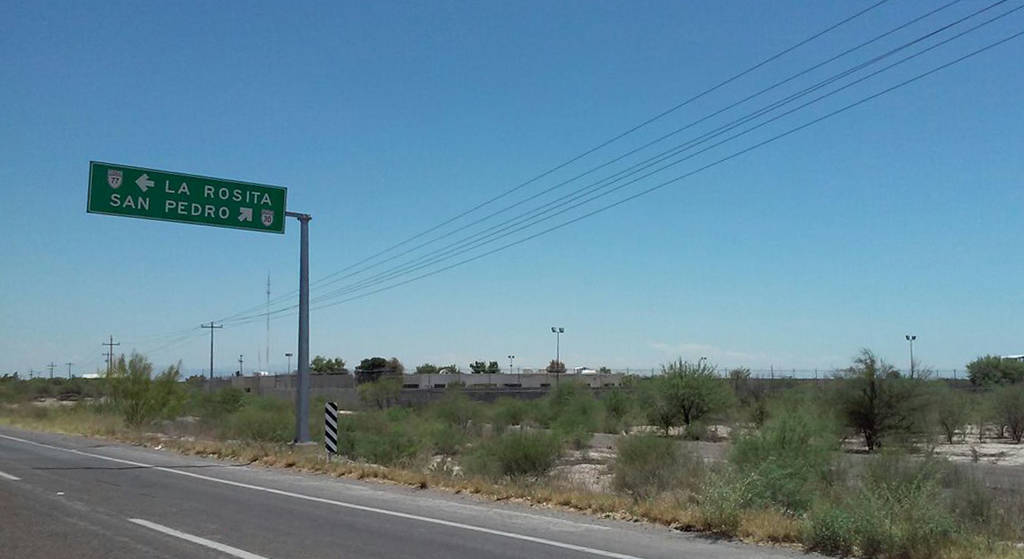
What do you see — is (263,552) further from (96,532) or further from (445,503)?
(445,503)

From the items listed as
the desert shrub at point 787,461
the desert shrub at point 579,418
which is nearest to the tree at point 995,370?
the desert shrub at point 579,418

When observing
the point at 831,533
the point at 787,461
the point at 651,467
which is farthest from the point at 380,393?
the point at 831,533

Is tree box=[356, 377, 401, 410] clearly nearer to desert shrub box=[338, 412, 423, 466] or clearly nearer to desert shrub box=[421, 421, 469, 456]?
desert shrub box=[421, 421, 469, 456]

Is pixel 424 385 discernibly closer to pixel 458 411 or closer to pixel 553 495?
pixel 458 411

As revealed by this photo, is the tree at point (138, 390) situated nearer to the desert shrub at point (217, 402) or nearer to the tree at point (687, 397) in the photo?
the desert shrub at point (217, 402)

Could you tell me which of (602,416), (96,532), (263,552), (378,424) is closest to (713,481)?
(263,552)

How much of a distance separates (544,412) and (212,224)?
A: 114ft

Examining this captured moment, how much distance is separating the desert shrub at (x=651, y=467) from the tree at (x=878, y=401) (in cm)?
2174

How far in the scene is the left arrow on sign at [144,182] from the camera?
27.0 meters

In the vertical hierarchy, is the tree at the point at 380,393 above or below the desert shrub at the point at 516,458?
above

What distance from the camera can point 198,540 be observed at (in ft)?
44.2

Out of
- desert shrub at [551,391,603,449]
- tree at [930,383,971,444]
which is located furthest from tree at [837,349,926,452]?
desert shrub at [551,391,603,449]

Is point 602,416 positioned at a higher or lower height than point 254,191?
lower

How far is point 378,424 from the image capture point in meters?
37.5
